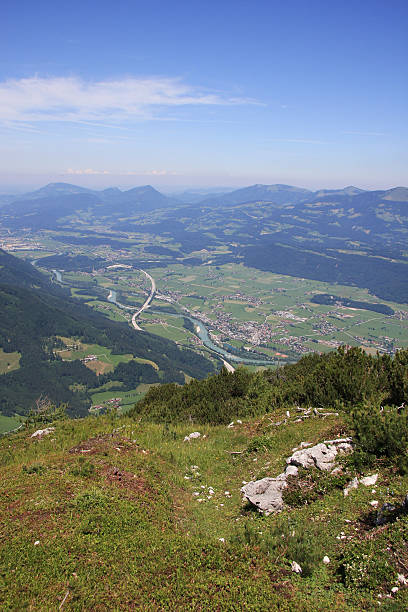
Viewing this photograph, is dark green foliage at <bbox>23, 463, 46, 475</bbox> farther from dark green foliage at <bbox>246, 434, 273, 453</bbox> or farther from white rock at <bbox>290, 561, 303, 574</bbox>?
white rock at <bbox>290, 561, 303, 574</bbox>

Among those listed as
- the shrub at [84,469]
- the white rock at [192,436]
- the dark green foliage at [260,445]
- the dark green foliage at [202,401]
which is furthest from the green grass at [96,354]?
the shrub at [84,469]

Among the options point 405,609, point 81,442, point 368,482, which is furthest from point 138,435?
point 405,609

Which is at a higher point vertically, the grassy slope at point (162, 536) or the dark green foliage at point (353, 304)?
the grassy slope at point (162, 536)

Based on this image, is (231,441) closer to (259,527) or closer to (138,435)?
(138,435)

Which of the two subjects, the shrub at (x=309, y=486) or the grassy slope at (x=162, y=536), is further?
the shrub at (x=309, y=486)

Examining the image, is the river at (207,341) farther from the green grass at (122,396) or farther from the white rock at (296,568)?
the white rock at (296,568)

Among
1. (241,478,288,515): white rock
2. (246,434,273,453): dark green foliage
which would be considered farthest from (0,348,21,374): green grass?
(241,478,288,515): white rock

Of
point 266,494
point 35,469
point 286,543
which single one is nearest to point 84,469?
point 35,469

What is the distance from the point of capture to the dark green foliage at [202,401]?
20844 mm

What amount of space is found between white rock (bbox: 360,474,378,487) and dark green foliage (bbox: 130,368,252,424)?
1076 centimetres

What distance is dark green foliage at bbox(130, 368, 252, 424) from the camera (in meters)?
20.8

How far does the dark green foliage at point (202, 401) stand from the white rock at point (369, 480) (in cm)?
1076

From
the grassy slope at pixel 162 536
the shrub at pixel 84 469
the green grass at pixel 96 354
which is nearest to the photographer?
the grassy slope at pixel 162 536

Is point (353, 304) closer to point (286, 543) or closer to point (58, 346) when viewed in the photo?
point (58, 346)
